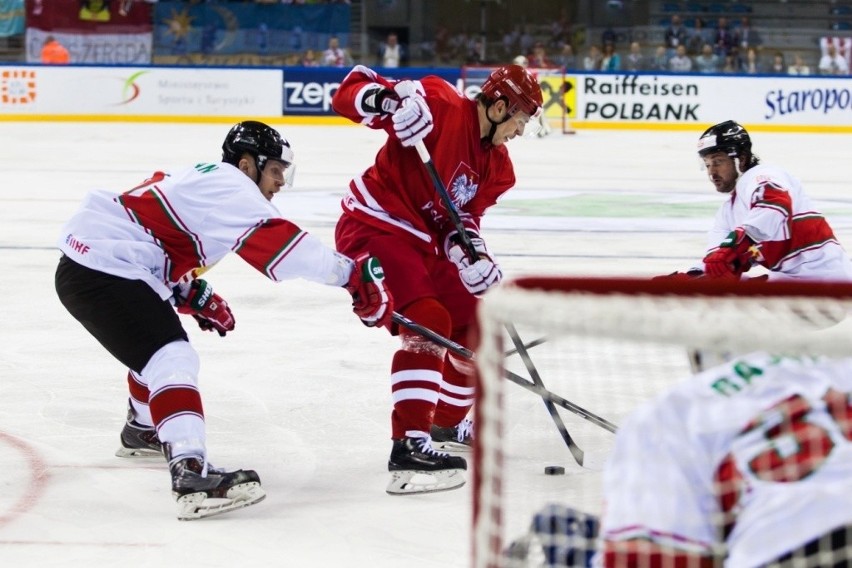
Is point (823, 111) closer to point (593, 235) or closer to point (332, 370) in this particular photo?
point (593, 235)

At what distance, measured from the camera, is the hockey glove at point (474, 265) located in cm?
351

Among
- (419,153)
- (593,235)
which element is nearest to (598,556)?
(419,153)

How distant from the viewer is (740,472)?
1.46 metres

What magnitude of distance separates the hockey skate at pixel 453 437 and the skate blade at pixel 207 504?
0.81 m

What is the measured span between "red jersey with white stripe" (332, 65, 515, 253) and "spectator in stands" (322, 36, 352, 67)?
45.0ft

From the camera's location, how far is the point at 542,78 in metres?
15.4

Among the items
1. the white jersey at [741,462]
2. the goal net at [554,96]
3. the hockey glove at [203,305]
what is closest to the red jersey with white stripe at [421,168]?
the hockey glove at [203,305]

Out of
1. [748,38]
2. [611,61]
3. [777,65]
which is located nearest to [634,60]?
[611,61]

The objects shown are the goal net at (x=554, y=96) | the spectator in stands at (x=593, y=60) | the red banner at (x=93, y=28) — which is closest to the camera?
the goal net at (x=554, y=96)

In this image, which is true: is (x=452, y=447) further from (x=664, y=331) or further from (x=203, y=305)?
(x=664, y=331)

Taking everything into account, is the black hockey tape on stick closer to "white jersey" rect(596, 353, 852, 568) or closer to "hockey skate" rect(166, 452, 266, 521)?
"hockey skate" rect(166, 452, 266, 521)

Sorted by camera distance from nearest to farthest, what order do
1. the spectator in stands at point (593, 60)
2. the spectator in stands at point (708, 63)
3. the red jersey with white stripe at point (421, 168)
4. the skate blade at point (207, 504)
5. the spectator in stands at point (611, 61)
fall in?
the skate blade at point (207, 504), the red jersey with white stripe at point (421, 168), the spectator in stands at point (708, 63), the spectator in stands at point (611, 61), the spectator in stands at point (593, 60)

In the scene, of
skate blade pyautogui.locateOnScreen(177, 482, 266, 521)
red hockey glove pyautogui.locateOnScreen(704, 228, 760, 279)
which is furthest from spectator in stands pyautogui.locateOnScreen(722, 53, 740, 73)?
skate blade pyautogui.locateOnScreen(177, 482, 266, 521)

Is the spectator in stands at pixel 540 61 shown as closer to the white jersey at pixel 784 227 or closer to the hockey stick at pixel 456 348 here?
the white jersey at pixel 784 227
